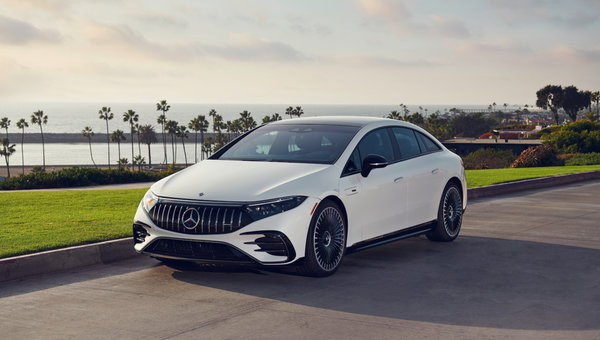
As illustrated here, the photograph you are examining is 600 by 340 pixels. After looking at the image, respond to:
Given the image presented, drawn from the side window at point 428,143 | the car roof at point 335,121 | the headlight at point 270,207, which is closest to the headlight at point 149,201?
the headlight at point 270,207

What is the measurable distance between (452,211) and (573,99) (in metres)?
121

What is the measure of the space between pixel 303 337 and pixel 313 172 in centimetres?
251

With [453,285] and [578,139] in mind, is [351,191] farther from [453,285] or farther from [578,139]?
[578,139]

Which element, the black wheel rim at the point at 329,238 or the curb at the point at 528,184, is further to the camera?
the curb at the point at 528,184

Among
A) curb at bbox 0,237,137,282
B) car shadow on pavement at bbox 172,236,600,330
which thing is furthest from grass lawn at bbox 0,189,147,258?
car shadow on pavement at bbox 172,236,600,330

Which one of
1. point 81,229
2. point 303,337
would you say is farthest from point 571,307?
point 81,229

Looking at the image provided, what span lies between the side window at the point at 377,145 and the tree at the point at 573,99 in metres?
122

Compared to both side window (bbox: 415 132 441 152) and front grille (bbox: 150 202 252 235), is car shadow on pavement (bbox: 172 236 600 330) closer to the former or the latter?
front grille (bbox: 150 202 252 235)

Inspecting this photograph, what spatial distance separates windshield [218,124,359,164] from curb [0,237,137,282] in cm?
172

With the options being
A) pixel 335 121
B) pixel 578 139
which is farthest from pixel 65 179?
pixel 578 139

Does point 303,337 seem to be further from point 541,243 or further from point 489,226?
point 489,226

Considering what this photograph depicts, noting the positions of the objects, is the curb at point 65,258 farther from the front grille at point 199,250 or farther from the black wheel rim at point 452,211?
the black wheel rim at point 452,211

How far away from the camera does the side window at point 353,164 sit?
8.23 m

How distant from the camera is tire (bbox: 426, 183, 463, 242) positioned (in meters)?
10.1
